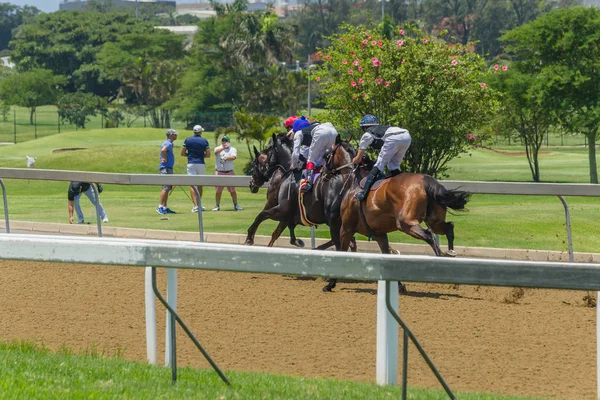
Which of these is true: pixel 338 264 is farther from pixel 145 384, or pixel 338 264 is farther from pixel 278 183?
pixel 278 183

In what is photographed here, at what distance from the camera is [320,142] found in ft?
41.2

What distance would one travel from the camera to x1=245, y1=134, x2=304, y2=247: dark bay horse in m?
13.3

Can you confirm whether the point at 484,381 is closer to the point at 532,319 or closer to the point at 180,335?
the point at 532,319

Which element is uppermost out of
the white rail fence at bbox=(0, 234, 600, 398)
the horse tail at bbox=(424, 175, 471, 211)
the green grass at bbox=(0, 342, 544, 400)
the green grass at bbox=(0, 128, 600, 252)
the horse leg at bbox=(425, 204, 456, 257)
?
the white rail fence at bbox=(0, 234, 600, 398)

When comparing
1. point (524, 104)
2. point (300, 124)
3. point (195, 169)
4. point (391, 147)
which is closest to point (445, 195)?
point (391, 147)

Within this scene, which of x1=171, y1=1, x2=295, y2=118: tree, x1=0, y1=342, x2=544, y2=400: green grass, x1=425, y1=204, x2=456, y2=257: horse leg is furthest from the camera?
x1=171, y1=1, x2=295, y2=118: tree

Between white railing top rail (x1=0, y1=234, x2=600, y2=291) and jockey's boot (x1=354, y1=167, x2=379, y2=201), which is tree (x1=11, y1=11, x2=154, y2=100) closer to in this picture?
jockey's boot (x1=354, y1=167, x2=379, y2=201)

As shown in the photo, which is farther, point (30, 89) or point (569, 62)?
point (30, 89)

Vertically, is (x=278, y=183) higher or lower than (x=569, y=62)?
lower

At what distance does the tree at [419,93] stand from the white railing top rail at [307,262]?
19.0 metres

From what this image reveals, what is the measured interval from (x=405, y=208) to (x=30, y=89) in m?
92.5

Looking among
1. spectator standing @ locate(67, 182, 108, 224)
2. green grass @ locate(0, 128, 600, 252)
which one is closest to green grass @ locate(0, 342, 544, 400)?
green grass @ locate(0, 128, 600, 252)

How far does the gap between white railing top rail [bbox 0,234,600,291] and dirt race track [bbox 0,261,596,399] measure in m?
0.71

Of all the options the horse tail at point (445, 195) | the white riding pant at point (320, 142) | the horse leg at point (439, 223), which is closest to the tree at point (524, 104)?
the white riding pant at point (320, 142)
